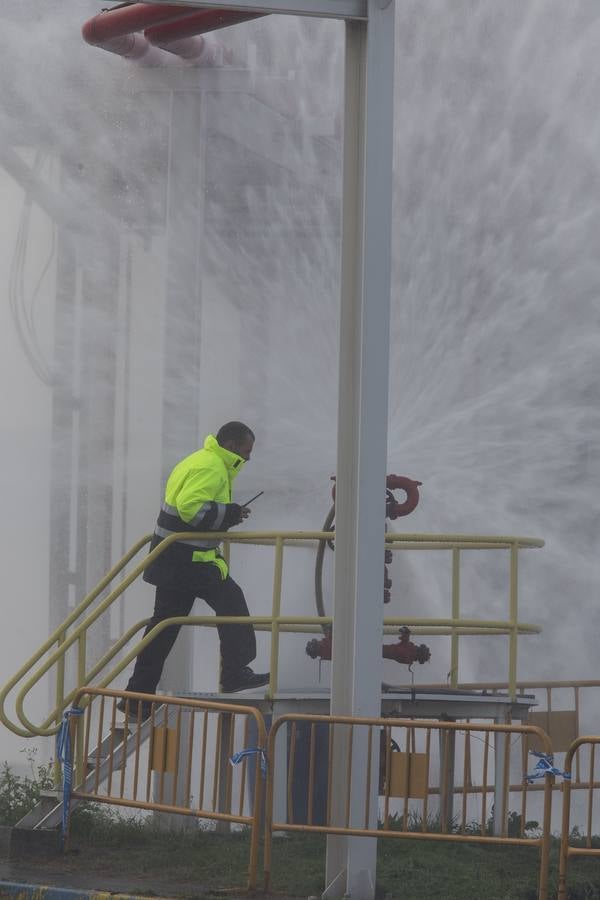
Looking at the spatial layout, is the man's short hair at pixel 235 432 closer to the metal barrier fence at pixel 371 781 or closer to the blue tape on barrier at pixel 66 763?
the metal barrier fence at pixel 371 781

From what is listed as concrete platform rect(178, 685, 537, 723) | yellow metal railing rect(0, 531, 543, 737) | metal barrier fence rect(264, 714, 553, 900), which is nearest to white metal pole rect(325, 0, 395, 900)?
metal barrier fence rect(264, 714, 553, 900)

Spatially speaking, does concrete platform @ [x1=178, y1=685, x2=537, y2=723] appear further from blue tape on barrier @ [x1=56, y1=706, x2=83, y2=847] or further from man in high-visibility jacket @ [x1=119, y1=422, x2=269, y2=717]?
blue tape on barrier @ [x1=56, y1=706, x2=83, y2=847]

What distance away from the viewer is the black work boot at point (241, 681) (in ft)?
25.2

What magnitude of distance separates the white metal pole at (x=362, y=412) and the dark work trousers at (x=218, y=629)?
1.68 metres

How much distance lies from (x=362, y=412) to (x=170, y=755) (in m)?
2.07

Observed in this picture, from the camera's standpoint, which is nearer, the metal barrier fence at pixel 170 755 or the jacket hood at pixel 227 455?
the metal barrier fence at pixel 170 755

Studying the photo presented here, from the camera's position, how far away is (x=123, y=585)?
7.97 meters

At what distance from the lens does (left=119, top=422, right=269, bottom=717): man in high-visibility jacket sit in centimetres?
768

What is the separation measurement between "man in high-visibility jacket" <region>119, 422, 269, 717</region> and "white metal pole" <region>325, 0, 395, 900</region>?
1619mm

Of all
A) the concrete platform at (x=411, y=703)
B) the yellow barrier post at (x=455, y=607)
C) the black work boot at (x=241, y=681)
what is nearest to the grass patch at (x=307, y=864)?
the concrete platform at (x=411, y=703)

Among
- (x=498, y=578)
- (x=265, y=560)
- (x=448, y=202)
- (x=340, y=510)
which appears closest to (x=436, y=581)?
(x=498, y=578)

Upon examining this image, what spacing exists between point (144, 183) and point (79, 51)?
1.08m

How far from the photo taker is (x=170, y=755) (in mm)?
6691

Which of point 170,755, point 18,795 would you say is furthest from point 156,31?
point 18,795
